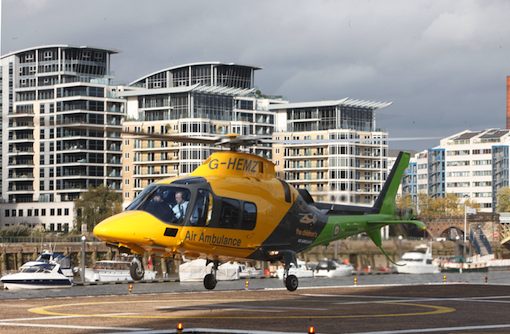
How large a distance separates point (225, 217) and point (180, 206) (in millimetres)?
2645

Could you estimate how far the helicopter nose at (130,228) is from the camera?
4544cm

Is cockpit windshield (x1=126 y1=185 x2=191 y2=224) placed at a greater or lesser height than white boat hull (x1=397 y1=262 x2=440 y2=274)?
greater

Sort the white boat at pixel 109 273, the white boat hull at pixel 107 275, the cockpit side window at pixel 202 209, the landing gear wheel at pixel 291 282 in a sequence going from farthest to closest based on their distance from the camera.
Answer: the white boat at pixel 109 273 < the white boat hull at pixel 107 275 < the landing gear wheel at pixel 291 282 < the cockpit side window at pixel 202 209

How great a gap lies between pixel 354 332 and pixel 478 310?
1716 cm

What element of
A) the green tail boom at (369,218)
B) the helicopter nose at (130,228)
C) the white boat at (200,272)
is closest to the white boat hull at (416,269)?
the white boat at (200,272)

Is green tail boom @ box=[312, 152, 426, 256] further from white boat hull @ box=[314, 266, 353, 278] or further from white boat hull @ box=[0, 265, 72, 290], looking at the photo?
white boat hull @ box=[314, 266, 353, 278]

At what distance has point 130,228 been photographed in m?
45.5

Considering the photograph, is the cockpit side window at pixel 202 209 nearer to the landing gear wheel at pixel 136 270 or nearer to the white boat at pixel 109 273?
the landing gear wheel at pixel 136 270

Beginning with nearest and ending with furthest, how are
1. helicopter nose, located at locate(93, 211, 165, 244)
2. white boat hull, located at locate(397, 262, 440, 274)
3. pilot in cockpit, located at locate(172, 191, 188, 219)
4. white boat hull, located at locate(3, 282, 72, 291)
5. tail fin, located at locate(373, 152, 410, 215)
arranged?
Answer: helicopter nose, located at locate(93, 211, 165, 244)
pilot in cockpit, located at locate(172, 191, 188, 219)
tail fin, located at locate(373, 152, 410, 215)
white boat hull, located at locate(3, 282, 72, 291)
white boat hull, located at locate(397, 262, 440, 274)

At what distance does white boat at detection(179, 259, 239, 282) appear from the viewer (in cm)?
12406

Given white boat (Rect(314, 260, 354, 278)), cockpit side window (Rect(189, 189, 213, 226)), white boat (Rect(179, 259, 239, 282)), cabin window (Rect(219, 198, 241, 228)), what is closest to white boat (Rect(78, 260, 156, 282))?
white boat (Rect(179, 259, 239, 282))

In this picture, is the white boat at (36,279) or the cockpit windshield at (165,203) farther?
the white boat at (36,279)

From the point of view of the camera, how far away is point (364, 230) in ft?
196

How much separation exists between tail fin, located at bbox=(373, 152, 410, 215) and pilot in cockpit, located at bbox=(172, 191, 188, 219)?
16309 millimetres
